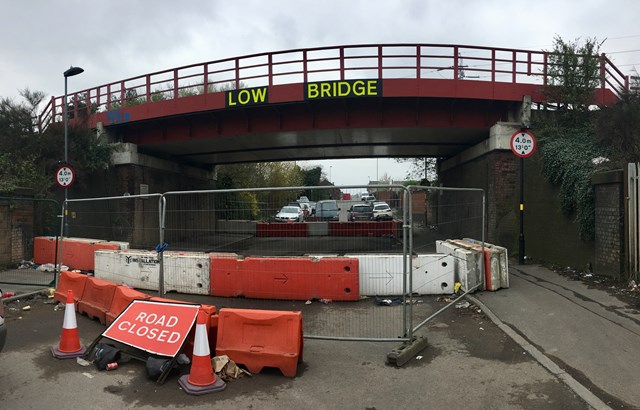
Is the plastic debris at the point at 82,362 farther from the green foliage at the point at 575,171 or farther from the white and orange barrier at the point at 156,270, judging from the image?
the green foliage at the point at 575,171

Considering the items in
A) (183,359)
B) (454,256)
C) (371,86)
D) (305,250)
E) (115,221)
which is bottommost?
(183,359)

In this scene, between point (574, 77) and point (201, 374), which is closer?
point (201, 374)

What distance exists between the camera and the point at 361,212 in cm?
707

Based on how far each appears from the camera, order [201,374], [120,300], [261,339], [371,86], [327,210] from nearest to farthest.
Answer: [201,374]
[261,339]
[120,300]
[327,210]
[371,86]

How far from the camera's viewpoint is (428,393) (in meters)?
4.18

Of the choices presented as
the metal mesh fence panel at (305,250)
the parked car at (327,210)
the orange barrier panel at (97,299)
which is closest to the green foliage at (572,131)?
the metal mesh fence panel at (305,250)

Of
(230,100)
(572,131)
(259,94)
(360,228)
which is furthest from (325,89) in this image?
(360,228)

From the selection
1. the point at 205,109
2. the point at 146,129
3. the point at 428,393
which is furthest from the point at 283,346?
the point at 146,129

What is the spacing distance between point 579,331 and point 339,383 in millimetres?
3729

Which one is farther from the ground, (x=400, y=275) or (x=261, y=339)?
(x=400, y=275)

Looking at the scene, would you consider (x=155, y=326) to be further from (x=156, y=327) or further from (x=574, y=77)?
(x=574, y=77)

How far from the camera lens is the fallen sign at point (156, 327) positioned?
4.70 metres

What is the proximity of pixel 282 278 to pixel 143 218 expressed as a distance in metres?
6.96

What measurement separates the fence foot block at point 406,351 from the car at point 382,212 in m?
1.80
